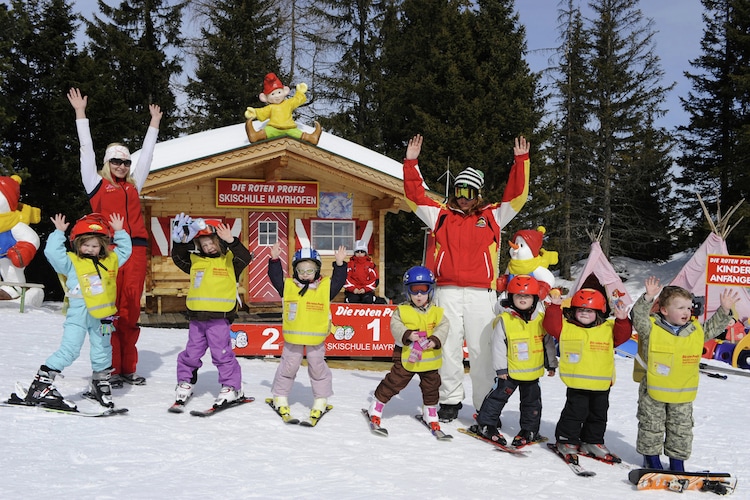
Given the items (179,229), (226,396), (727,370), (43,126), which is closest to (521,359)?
(226,396)

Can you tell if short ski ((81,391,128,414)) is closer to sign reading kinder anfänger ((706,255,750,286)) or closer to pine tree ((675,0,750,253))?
sign reading kinder anfänger ((706,255,750,286))

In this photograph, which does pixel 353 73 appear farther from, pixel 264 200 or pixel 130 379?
pixel 130 379

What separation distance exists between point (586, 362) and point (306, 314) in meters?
2.20

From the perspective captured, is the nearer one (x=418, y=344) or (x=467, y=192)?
(x=418, y=344)

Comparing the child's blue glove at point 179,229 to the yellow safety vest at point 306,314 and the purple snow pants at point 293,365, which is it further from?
the purple snow pants at point 293,365

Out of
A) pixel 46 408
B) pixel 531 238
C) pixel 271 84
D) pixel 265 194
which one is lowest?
pixel 46 408

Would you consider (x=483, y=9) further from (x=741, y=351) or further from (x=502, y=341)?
(x=502, y=341)

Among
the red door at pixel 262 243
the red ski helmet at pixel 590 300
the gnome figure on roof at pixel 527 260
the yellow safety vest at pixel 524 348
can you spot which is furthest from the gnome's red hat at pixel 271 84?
the red ski helmet at pixel 590 300

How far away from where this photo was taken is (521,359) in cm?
480

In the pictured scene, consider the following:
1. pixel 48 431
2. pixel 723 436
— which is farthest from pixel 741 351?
pixel 48 431

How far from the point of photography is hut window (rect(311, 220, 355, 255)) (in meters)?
13.4

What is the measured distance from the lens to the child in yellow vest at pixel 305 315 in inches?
197

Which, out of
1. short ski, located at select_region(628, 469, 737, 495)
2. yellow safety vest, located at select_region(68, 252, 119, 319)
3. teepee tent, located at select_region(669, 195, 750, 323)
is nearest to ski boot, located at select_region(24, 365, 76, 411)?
yellow safety vest, located at select_region(68, 252, 119, 319)

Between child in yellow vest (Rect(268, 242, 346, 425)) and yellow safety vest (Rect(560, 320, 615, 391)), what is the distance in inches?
72.3
